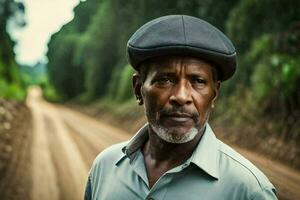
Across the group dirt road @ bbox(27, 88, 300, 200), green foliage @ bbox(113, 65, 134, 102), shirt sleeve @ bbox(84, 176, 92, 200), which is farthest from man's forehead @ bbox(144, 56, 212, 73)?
green foliage @ bbox(113, 65, 134, 102)

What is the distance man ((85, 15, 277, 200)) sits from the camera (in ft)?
6.45

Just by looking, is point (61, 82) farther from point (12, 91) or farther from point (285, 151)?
point (285, 151)

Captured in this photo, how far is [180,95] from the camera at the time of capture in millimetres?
2086

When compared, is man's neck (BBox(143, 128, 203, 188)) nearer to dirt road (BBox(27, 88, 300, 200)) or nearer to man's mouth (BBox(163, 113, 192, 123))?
man's mouth (BBox(163, 113, 192, 123))

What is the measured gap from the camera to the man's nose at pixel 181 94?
2.09 m

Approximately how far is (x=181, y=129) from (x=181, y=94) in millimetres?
160

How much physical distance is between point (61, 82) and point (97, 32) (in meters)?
19.2

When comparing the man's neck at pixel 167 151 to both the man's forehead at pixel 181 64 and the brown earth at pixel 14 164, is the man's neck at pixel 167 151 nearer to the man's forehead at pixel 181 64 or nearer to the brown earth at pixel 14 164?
the man's forehead at pixel 181 64

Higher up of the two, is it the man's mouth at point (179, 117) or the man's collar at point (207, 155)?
the man's mouth at point (179, 117)

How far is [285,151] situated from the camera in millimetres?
12016

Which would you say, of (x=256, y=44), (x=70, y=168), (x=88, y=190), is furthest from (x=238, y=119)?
(x=88, y=190)

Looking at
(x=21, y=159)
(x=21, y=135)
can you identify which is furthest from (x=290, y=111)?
(x=21, y=135)

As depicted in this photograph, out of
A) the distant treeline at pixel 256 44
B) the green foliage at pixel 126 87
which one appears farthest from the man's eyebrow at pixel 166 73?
the green foliage at pixel 126 87

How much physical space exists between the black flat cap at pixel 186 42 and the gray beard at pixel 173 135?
31 cm
